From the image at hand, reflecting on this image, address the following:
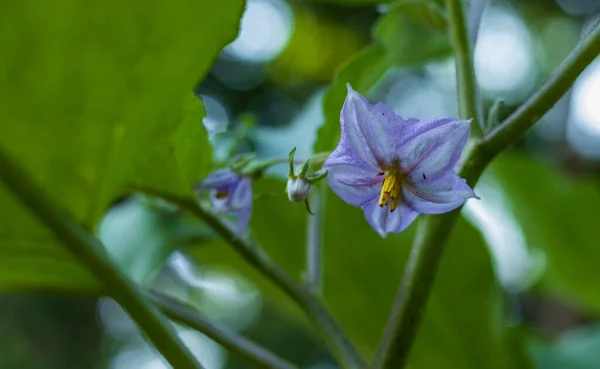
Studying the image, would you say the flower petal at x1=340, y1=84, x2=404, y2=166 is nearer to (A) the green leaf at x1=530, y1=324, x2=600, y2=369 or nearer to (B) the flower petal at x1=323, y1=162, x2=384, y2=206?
(B) the flower petal at x1=323, y1=162, x2=384, y2=206

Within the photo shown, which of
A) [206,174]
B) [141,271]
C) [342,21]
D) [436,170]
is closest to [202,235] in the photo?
[141,271]

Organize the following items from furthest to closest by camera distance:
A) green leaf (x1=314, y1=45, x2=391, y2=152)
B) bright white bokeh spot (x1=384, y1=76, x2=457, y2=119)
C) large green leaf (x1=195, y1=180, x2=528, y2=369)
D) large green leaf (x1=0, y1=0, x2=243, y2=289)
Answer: bright white bokeh spot (x1=384, y1=76, x2=457, y2=119) → large green leaf (x1=195, y1=180, x2=528, y2=369) → green leaf (x1=314, y1=45, x2=391, y2=152) → large green leaf (x1=0, y1=0, x2=243, y2=289)

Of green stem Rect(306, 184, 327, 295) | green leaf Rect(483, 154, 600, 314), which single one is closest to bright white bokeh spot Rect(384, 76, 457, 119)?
green leaf Rect(483, 154, 600, 314)

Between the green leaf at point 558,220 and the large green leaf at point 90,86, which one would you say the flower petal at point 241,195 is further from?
the green leaf at point 558,220

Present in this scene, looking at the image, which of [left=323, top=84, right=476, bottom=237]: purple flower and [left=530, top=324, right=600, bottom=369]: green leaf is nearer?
[left=323, top=84, right=476, bottom=237]: purple flower

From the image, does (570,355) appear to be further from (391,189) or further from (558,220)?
(391,189)

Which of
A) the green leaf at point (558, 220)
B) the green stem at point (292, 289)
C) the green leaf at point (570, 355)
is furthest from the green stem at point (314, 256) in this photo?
the green leaf at point (558, 220)
